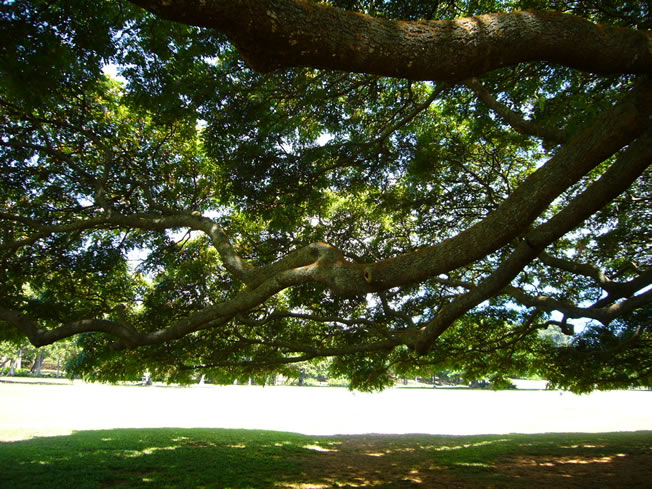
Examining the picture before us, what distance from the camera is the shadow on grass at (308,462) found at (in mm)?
6652

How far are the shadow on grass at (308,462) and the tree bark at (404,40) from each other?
6.49 metres

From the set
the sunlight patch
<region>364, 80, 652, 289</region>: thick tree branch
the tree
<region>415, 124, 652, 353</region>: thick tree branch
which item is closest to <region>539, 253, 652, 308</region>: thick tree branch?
the tree

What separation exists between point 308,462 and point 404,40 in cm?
877

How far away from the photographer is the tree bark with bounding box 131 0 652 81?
183cm

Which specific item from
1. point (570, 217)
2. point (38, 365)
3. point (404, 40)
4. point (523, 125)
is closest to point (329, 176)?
point (523, 125)

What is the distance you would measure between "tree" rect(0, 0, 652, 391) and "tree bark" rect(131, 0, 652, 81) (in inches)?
0.5

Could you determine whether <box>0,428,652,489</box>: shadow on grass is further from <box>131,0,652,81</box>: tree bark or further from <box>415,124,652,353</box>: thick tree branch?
<box>131,0,652,81</box>: tree bark

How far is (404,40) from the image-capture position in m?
2.11

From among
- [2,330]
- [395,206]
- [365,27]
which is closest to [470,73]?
[365,27]

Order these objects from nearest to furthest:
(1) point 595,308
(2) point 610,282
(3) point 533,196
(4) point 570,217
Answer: (3) point 533,196, (4) point 570,217, (2) point 610,282, (1) point 595,308

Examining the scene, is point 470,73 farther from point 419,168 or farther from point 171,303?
point 171,303

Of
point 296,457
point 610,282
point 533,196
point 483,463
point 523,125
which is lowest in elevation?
→ point 296,457

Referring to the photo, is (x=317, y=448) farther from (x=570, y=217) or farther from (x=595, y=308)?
(x=570, y=217)

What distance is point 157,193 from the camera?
7.46m
